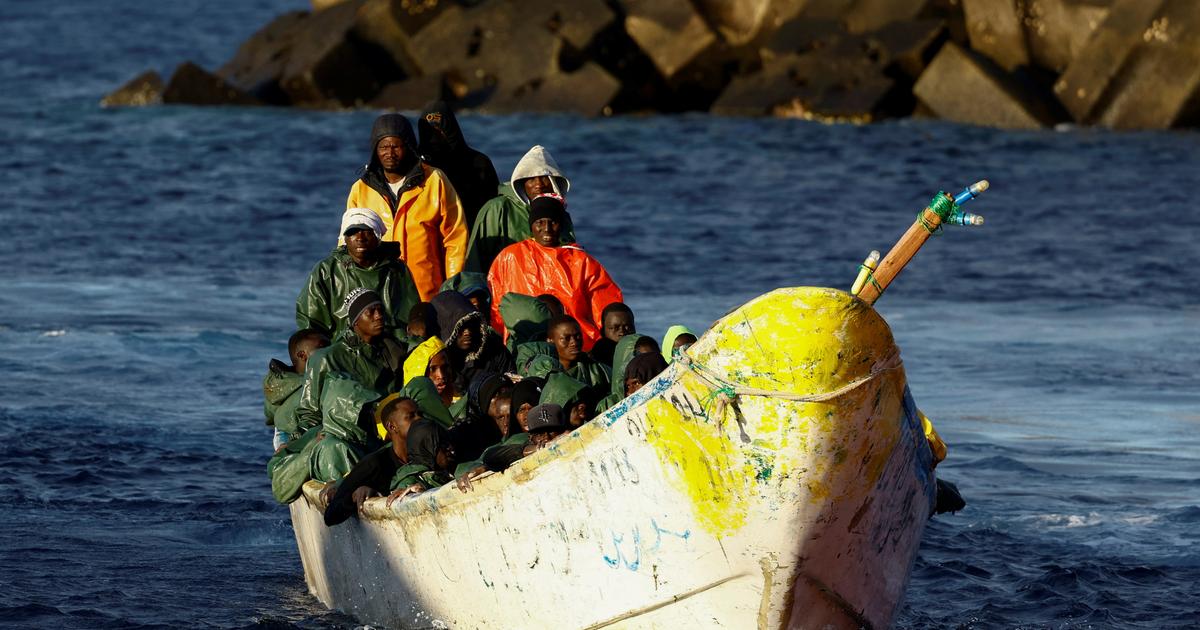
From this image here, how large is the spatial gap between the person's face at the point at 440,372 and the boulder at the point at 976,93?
68.4 ft

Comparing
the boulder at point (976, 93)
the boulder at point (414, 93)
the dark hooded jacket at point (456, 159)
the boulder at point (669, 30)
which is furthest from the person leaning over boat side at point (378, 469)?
the boulder at point (669, 30)


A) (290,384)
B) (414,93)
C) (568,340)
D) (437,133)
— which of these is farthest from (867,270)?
(414,93)

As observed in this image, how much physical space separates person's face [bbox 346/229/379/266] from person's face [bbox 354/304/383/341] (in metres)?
0.70

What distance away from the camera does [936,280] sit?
21.5 metres

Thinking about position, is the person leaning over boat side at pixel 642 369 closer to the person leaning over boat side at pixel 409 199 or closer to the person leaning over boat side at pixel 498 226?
the person leaning over boat side at pixel 498 226

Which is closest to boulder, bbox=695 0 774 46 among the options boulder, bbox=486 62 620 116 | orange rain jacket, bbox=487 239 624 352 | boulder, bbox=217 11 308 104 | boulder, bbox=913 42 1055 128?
boulder, bbox=486 62 620 116

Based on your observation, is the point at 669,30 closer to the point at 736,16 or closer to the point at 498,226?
the point at 736,16

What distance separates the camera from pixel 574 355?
9.70 meters

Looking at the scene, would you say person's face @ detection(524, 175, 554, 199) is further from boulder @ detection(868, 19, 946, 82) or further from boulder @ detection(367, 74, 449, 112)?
boulder @ detection(367, 74, 449, 112)

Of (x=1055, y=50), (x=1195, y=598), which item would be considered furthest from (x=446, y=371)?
(x=1055, y=50)

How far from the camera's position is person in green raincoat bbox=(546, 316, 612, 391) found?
31.7ft

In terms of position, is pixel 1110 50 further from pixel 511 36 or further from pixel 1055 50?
pixel 511 36

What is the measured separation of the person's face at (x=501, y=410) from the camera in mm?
9055

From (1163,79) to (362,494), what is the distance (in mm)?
22339
